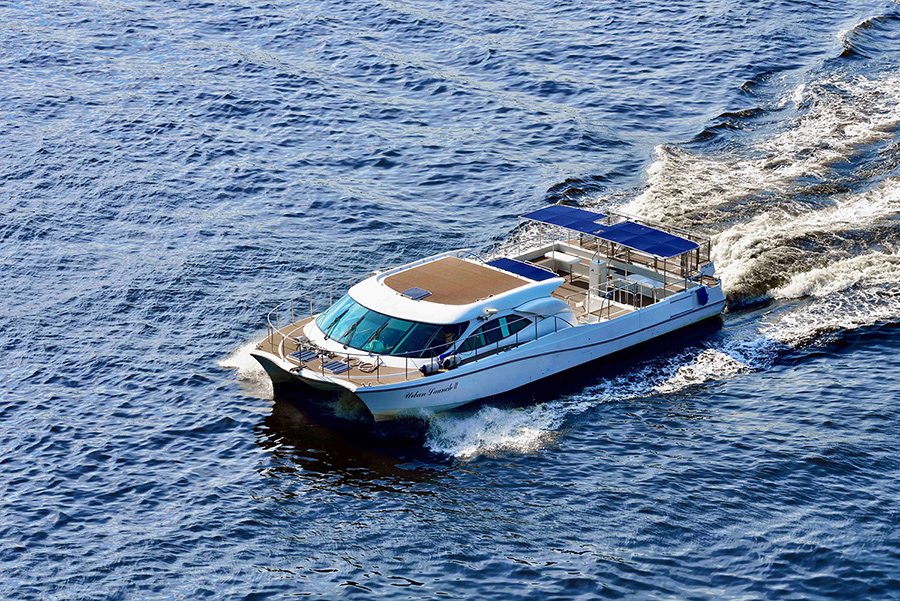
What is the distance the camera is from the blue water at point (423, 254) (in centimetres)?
2862

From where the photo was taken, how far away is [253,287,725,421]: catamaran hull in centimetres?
3397

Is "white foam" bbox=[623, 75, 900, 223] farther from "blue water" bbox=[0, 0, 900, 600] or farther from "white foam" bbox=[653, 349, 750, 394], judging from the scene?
"white foam" bbox=[653, 349, 750, 394]

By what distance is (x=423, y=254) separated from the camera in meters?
46.6

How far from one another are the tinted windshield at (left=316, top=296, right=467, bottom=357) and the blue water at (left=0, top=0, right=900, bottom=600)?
2.54 metres

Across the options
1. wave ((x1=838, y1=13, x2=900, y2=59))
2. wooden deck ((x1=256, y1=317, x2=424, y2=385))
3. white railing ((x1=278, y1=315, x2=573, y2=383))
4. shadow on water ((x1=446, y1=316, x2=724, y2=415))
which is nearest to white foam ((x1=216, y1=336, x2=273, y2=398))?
wooden deck ((x1=256, y1=317, x2=424, y2=385))

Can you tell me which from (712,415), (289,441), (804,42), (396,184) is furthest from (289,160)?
(804,42)

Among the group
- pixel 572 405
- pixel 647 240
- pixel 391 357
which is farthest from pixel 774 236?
pixel 391 357

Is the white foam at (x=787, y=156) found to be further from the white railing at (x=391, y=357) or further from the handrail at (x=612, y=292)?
the white railing at (x=391, y=357)

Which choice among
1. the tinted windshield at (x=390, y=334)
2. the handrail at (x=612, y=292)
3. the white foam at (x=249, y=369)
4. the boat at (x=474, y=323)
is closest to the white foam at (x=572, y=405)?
the boat at (x=474, y=323)

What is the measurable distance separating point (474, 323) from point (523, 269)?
14.1 ft

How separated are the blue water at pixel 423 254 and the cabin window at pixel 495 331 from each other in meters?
2.28

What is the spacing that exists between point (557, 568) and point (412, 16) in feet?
170

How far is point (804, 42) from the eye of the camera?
66062 millimetres

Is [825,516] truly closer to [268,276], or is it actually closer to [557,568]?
[557,568]
